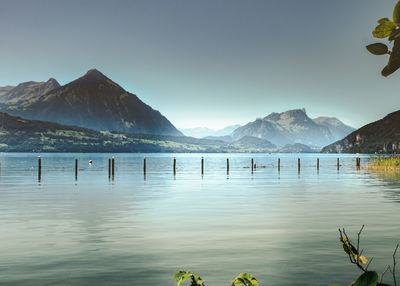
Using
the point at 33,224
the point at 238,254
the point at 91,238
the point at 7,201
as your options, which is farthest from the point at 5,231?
the point at 7,201

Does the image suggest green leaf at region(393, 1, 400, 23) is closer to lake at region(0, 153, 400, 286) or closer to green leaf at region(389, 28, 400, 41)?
green leaf at region(389, 28, 400, 41)

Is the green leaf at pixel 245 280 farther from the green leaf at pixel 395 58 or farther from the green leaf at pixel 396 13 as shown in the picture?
the green leaf at pixel 396 13

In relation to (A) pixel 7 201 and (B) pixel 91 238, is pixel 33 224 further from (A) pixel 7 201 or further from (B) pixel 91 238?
(A) pixel 7 201

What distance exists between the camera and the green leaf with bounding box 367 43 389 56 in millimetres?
4141

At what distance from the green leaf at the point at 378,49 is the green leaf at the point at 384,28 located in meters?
0.18

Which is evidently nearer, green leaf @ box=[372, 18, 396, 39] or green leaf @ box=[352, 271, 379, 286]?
green leaf @ box=[352, 271, 379, 286]

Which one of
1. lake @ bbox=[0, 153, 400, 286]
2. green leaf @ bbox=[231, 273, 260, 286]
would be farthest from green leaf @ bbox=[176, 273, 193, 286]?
lake @ bbox=[0, 153, 400, 286]

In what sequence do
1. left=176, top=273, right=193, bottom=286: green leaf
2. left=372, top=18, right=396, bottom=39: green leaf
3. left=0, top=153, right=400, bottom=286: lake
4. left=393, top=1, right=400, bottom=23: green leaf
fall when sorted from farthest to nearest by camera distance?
left=0, top=153, right=400, bottom=286: lake
left=176, top=273, right=193, bottom=286: green leaf
left=372, top=18, right=396, bottom=39: green leaf
left=393, top=1, right=400, bottom=23: green leaf

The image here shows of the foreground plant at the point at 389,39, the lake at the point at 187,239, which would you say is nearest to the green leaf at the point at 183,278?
the foreground plant at the point at 389,39

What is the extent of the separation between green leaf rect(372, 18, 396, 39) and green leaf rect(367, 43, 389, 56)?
18 cm

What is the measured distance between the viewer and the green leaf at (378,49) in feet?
13.6

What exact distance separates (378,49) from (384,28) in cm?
31

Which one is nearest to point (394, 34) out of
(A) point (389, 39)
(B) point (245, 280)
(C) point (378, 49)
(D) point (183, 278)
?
(A) point (389, 39)

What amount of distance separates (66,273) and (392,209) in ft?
75.8
